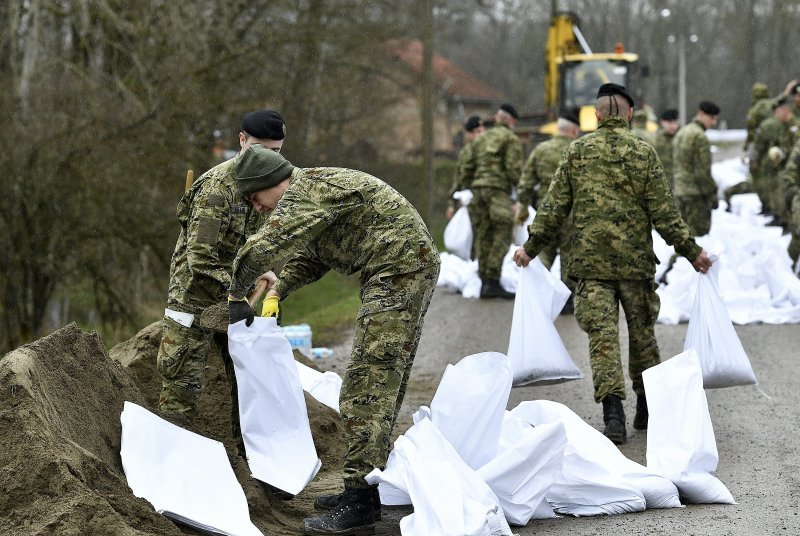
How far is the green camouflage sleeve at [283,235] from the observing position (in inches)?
187

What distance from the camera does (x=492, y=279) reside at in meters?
13.7

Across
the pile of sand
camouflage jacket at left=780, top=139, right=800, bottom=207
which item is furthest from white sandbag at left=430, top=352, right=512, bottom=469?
camouflage jacket at left=780, top=139, right=800, bottom=207

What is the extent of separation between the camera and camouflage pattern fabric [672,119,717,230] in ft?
44.7

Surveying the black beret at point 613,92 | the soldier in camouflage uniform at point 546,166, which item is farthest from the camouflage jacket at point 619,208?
the soldier in camouflage uniform at point 546,166

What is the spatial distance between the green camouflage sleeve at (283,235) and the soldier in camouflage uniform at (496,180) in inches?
326

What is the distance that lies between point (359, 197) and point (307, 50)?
57.7 feet

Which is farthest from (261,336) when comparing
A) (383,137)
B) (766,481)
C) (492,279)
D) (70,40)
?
(383,137)

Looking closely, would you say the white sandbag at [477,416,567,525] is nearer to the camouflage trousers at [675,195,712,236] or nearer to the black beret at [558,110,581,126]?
the black beret at [558,110,581,126]

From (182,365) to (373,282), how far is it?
1177mm

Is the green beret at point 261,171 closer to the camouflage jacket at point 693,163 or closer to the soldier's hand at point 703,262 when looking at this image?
the soldier's hand at point 703,262

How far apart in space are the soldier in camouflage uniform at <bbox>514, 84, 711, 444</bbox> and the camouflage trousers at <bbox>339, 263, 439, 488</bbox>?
1.97 metres

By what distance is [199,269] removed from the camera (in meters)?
5.60

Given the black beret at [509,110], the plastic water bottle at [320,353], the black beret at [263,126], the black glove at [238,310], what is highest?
the black beret at [263,126]

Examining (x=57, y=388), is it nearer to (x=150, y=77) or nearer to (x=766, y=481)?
(x=766, y=481)
